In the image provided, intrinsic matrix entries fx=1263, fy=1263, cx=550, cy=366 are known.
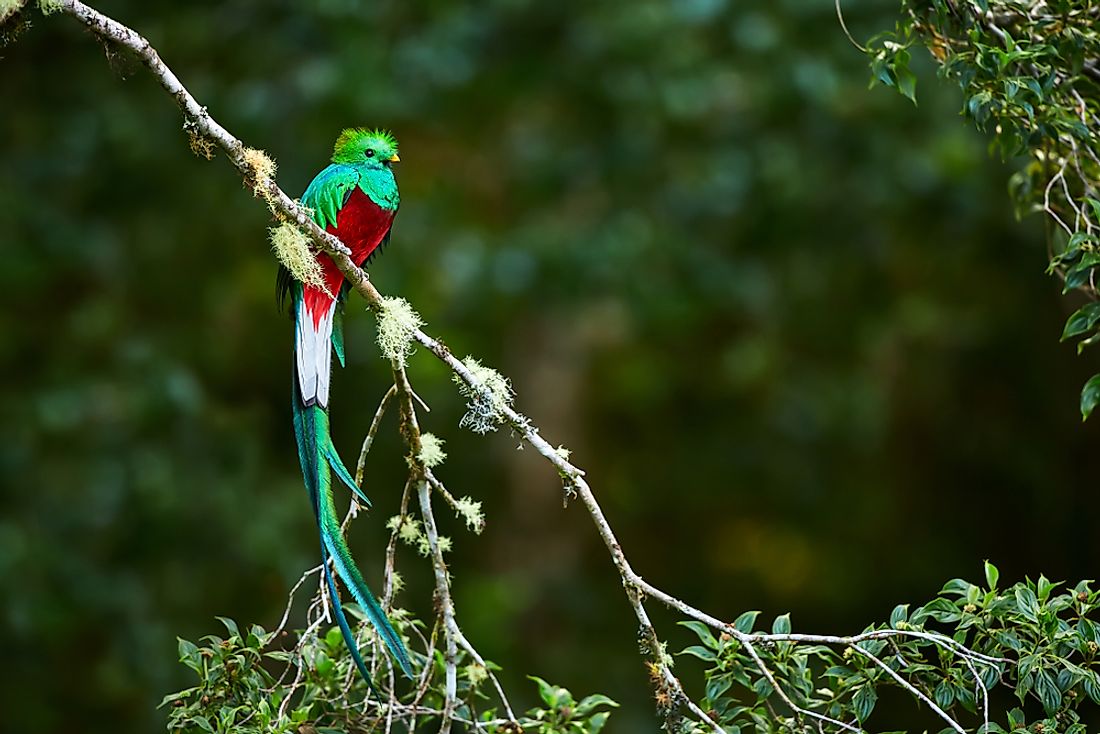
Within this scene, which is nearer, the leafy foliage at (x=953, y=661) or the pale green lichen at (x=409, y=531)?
the leafy foliage at (x=953, y=661)

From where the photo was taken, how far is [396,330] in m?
1.76

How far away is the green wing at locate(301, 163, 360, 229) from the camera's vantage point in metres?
2.02

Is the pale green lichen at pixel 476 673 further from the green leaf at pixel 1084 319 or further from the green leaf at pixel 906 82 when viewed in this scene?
the green leaf at pixel 906 82

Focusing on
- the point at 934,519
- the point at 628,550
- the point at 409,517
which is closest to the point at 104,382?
the point at 409,517

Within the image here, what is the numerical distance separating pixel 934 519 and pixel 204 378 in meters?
3.44

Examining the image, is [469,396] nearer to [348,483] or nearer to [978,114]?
[348,483]

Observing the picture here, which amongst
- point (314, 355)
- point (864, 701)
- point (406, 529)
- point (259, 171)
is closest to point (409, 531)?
point (406, 529)

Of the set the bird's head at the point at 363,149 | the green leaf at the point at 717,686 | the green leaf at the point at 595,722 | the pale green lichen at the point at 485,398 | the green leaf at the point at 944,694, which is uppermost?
the bird's head at the point at 363,149

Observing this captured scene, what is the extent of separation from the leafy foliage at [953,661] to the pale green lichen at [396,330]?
0.55 metres

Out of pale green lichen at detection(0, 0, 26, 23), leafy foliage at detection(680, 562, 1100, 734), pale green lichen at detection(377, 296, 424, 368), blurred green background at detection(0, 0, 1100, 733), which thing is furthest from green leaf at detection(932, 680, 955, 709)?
blurred green background at detection(0, 0, 1100, 733)

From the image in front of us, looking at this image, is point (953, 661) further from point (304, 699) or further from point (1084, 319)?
point (304, 699)

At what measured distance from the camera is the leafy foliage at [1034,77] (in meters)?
1.82

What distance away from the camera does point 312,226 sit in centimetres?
174

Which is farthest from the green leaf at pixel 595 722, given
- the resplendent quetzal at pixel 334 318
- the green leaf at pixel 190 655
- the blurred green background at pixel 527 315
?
the blurred green background at pixel 527 315
